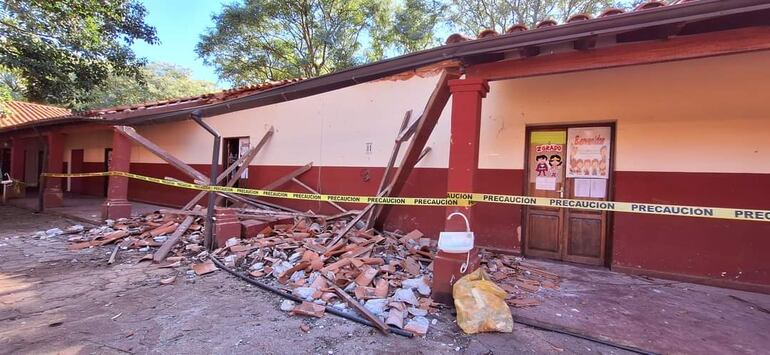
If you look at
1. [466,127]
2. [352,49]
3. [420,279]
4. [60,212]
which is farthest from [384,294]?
[352,49]

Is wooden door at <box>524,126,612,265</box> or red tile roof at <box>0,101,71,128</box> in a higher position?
red tile roof at <box>0,101,71,128</box>

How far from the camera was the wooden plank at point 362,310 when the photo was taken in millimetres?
3346

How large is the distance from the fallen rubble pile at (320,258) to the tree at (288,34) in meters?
9.65

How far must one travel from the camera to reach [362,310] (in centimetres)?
360

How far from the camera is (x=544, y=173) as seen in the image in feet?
18.7

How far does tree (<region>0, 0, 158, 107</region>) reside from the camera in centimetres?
862

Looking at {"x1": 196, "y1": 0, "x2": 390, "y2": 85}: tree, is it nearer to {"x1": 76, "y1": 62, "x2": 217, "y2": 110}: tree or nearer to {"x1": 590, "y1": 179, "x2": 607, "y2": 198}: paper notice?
{"x1": 76, "y1": 62, "x2": 217, "y2": 110}: tree

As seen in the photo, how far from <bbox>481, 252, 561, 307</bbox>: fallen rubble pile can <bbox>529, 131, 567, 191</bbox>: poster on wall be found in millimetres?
1304

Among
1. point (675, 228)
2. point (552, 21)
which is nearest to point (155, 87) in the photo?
point (552, 21)

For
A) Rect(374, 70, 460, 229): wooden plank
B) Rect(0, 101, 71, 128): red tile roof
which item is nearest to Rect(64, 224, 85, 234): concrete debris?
→ Rect(374, 70, 460, 229): wooden plank

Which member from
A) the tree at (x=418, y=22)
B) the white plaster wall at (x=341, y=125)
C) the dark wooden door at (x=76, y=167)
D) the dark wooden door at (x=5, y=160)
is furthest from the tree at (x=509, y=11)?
the dark wooden door at (x=5, y=160)

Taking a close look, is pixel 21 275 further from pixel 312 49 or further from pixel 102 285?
pixel 312 49

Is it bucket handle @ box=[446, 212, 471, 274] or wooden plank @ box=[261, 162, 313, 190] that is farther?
wooden plank @ box=[261, 162, 313, 190]

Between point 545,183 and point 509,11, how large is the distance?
10393 mm
